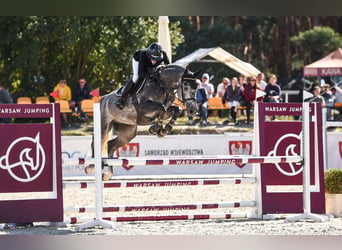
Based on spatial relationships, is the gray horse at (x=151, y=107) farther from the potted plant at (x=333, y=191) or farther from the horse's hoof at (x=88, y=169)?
the potted plant at (x=333, y=191)

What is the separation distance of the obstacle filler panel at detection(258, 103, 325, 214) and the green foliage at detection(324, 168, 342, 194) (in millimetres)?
268

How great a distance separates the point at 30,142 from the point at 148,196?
9.41 ft

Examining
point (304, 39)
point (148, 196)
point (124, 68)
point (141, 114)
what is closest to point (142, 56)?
point (141, 114)

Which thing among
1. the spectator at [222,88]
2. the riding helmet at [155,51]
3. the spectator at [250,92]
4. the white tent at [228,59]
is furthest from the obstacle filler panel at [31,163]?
the white tent at [228,59]

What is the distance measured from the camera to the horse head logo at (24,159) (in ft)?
16.8

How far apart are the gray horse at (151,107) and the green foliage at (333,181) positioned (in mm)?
1497

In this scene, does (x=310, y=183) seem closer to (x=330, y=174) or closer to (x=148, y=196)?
(x=330, y=174)

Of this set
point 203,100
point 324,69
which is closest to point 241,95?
point 203,100

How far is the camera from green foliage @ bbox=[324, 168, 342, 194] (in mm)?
5977

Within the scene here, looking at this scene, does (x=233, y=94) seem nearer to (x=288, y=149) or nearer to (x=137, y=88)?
(x=137, y=88)

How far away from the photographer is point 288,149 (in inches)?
234

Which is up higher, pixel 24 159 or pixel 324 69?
pixel 324 69

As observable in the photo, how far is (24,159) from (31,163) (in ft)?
0.20

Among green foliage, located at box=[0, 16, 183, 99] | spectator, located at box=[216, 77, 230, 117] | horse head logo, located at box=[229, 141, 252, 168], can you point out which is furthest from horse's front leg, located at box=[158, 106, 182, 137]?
green foliage, located at box=[0, 16, 183, 99]
